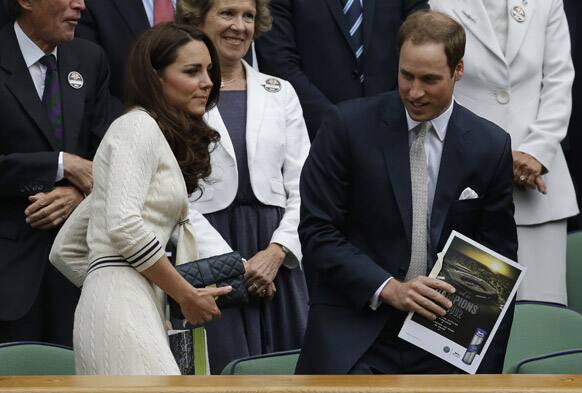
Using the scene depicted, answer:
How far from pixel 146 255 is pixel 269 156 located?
1756 millimetres

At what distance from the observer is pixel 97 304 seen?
4637 millimetres

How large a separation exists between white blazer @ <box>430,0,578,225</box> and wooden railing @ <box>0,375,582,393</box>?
3.49 m

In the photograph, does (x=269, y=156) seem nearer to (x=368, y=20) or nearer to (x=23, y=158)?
(x=368, y=20)

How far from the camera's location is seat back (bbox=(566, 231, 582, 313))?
6.76 meters

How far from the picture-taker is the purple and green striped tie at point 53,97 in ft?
20.1

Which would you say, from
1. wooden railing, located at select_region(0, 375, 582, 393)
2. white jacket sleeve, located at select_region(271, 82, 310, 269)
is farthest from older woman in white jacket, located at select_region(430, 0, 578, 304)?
wooden railing, located at select_region(0, 375, 582, 393)

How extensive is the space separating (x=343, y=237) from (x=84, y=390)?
1897 millimetres

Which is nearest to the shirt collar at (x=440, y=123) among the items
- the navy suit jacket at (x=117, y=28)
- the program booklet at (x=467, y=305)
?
the program booklet at (x=467, y=305)

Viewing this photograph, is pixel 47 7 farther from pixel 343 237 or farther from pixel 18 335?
pixel 343 237

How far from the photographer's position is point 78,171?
6.00 m

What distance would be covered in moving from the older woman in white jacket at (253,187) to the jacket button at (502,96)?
1002mm

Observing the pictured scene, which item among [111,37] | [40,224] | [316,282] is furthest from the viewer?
[111,37]

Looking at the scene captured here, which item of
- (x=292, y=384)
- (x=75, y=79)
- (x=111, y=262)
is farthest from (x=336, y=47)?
(x=292, y=384)

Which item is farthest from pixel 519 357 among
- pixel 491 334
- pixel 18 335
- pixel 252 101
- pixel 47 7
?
pixel 47 7
